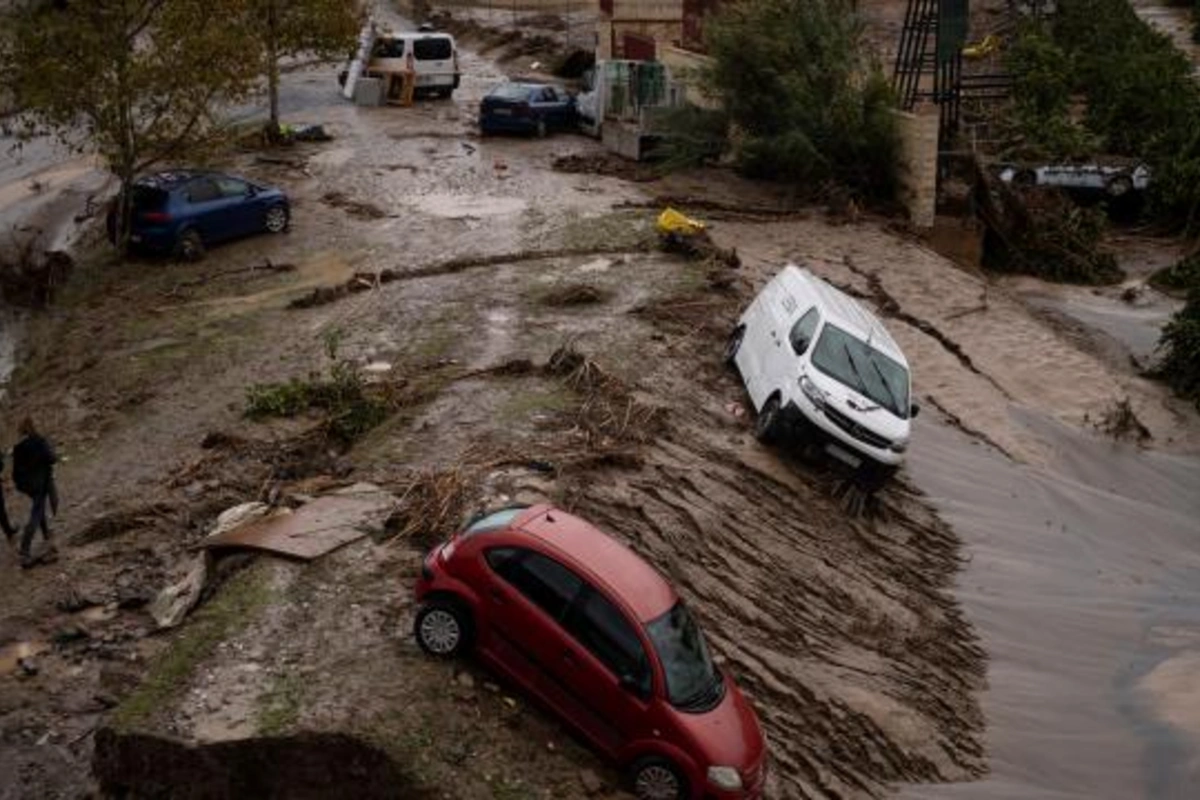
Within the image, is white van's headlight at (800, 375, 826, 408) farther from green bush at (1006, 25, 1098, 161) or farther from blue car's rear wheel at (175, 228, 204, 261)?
green bush at (1006, 25, 1098, 161)

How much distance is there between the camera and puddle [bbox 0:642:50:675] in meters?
11.4

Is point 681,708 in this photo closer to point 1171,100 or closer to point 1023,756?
point 1023,756

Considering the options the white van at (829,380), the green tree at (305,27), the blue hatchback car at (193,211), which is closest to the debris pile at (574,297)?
the white van at (829,380)

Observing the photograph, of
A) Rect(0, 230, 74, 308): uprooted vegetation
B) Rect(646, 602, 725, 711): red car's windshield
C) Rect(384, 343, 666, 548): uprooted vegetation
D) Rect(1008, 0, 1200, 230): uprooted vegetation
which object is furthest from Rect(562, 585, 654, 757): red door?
Rect(1008, 0, 1200, 230): uprooted vegetation

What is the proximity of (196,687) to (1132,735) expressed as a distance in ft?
28.0

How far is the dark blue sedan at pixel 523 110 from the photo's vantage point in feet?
115

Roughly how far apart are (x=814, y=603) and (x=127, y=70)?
53.3 feet

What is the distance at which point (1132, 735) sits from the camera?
12.8 m

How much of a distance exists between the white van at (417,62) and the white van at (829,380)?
25.7m

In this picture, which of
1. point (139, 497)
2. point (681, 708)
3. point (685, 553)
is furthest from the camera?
point (139, 497)

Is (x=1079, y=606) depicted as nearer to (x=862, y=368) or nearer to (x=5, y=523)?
(x=862, y=368)

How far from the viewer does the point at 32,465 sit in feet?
43.4

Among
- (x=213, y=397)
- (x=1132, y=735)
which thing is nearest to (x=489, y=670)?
(x=1132, y=735)

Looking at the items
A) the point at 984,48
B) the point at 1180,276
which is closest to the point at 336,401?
the point at 1180,276
